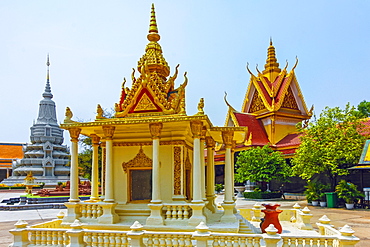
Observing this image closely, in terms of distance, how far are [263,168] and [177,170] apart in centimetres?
1970

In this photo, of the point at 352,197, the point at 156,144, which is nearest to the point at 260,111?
the point at 352,197

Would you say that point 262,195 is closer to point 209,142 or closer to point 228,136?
point 209,142

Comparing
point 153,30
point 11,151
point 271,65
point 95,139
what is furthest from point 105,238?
point 11,151

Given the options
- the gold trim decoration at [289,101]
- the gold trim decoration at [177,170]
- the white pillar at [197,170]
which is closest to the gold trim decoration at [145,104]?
the gold trim decoration at [177,170]

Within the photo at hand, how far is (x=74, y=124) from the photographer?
10805mm

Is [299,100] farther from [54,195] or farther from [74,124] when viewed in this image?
[74,124]

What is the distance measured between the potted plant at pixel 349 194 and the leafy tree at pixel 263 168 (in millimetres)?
6390

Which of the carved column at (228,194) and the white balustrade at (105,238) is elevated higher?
the carved column at (228,194)

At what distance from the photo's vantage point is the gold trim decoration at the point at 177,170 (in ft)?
36.3

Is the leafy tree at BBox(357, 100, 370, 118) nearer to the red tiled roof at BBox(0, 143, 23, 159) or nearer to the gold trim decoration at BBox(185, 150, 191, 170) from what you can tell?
the gold trim decoration at BBox(185, 150, 191, 170)

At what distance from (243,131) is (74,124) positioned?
5.81 meters

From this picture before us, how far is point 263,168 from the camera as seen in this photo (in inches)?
1156

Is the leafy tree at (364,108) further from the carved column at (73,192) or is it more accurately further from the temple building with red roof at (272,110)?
the carved column at (73,192)

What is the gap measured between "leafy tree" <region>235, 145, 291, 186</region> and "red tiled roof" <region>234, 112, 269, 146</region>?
214 inches
